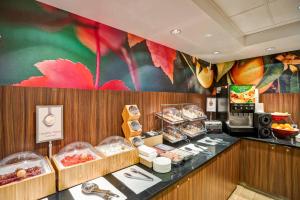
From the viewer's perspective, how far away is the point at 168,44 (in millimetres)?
2592

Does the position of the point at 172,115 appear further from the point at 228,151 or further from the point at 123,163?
the point at 123,163

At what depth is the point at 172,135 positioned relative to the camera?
231 centimetres

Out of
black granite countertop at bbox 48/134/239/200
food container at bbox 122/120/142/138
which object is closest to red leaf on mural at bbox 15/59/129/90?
food container at bbox 122/120/142/138

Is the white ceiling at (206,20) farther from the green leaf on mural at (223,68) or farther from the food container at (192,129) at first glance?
the food container at (192,129)

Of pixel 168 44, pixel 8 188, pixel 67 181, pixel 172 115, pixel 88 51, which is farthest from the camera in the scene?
pixel 168 44

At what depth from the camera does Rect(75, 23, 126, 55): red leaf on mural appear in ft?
5.51

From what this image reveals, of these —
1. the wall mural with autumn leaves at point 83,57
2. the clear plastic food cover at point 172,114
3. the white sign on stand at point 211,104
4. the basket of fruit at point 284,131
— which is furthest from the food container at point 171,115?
the basket of fruit at point 284,131

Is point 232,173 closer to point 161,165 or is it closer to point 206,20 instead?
point 161,165

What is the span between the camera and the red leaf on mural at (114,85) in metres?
1.87

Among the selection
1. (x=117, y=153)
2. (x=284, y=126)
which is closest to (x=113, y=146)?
(x=117, y=153)

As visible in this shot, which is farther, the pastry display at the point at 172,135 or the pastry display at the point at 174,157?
the pastry display at the point at 172,135

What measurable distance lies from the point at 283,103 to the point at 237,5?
86.2 inches

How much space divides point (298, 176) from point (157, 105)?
2.24 metres

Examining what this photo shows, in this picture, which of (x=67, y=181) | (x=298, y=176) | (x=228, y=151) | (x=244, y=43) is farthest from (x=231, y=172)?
(x=67, y=181)
